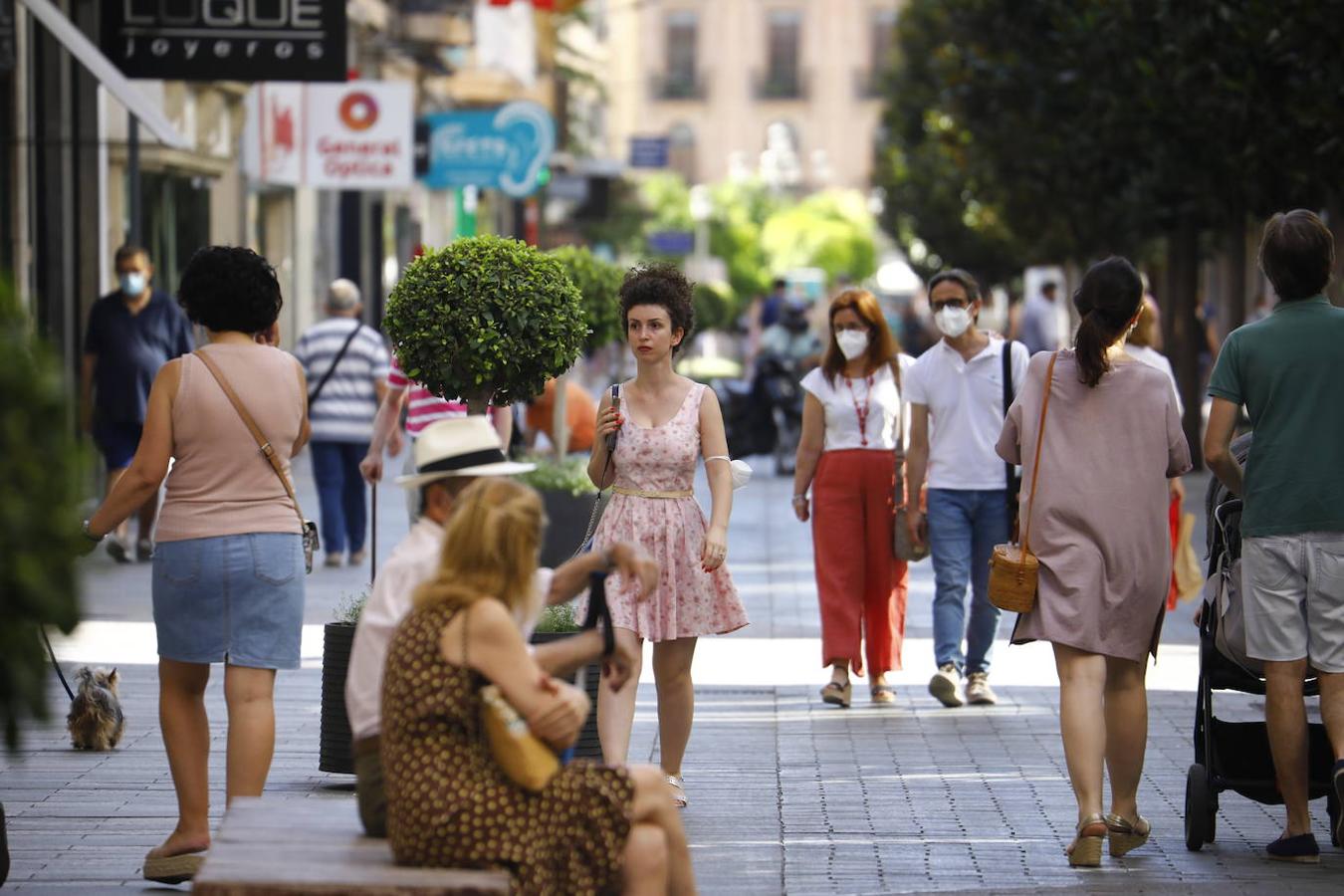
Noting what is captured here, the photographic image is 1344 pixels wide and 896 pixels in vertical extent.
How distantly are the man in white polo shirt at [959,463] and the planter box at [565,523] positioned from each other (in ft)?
12.8

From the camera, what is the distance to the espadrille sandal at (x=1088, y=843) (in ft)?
23.3

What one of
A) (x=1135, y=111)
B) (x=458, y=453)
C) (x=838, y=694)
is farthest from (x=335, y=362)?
(x=458, y=453)

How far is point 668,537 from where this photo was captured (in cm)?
805

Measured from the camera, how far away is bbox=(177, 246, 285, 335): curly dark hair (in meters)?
6.76

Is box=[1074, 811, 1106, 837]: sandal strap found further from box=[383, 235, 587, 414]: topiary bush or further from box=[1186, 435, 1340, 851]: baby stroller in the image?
box=[383, 235, 587, 414]: topiary bush

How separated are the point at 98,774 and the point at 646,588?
3684mm

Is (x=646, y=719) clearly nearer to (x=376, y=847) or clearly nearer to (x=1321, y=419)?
(x=1321, y=419)

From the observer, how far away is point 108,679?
350 inches

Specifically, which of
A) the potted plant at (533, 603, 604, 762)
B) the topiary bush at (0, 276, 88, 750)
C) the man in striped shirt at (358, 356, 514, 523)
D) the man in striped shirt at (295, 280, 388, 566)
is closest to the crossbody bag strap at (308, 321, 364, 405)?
the man in striped shirt at (295, 280, 388, 566)

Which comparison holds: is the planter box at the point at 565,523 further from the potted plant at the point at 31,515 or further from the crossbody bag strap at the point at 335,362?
the potted plant at the point at 31,515

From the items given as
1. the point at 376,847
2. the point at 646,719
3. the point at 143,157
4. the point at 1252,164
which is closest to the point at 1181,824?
the point at 646,719

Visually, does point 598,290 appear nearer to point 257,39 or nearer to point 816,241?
point 257,39

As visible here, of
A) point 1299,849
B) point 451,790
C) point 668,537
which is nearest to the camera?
point 451,790

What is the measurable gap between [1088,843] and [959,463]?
3.30m
